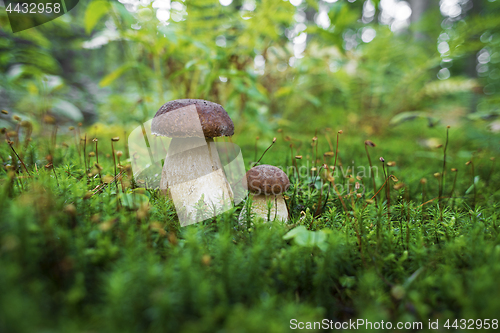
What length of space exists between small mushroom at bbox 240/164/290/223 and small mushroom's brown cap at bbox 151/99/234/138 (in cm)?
51

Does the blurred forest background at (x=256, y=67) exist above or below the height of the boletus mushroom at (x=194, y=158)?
above

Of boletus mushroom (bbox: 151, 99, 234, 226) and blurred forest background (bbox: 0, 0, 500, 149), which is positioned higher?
blurred forest background (bbox: 0, 0, 500, 149)

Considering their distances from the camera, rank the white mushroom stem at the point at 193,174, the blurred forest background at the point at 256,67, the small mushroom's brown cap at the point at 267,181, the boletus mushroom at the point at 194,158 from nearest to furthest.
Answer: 1. the boletus mushroom at the point at 194,158
2. the small mushroom's brown cap at the point at 267,181
3. the white mushroom stem at the point at 193,174
4. the blurred forest background at the point at 256,67

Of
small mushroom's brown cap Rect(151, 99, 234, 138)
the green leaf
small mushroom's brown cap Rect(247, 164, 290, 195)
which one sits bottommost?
small mushroom's brown cap Rect(247, 164, 290, 195)

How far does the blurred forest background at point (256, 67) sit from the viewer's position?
2996 millimetres

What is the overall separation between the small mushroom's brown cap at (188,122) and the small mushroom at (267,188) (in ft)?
1.66

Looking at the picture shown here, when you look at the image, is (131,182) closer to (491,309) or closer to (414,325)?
(414,325)

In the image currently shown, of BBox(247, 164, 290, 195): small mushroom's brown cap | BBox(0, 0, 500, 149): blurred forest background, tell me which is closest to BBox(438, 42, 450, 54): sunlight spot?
BBox(0, 0, 500, 149): blurred forest background

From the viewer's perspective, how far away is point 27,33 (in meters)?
4.09

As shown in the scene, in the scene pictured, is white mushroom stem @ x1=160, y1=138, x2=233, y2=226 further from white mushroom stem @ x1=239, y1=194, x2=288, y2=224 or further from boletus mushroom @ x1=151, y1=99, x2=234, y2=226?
white mushroom stem @ x1=239, y1=194, x2=288, y2=224

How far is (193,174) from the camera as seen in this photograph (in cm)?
229

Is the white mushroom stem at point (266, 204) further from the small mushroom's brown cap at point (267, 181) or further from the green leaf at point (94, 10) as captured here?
the green leaf at point (94, 10)

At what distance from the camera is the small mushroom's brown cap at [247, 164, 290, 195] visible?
2100 millimetres

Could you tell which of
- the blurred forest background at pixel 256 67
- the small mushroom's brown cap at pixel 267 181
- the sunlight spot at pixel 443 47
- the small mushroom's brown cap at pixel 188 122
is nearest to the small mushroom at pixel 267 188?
the small mushroom's brown cap at pixel 267 181
